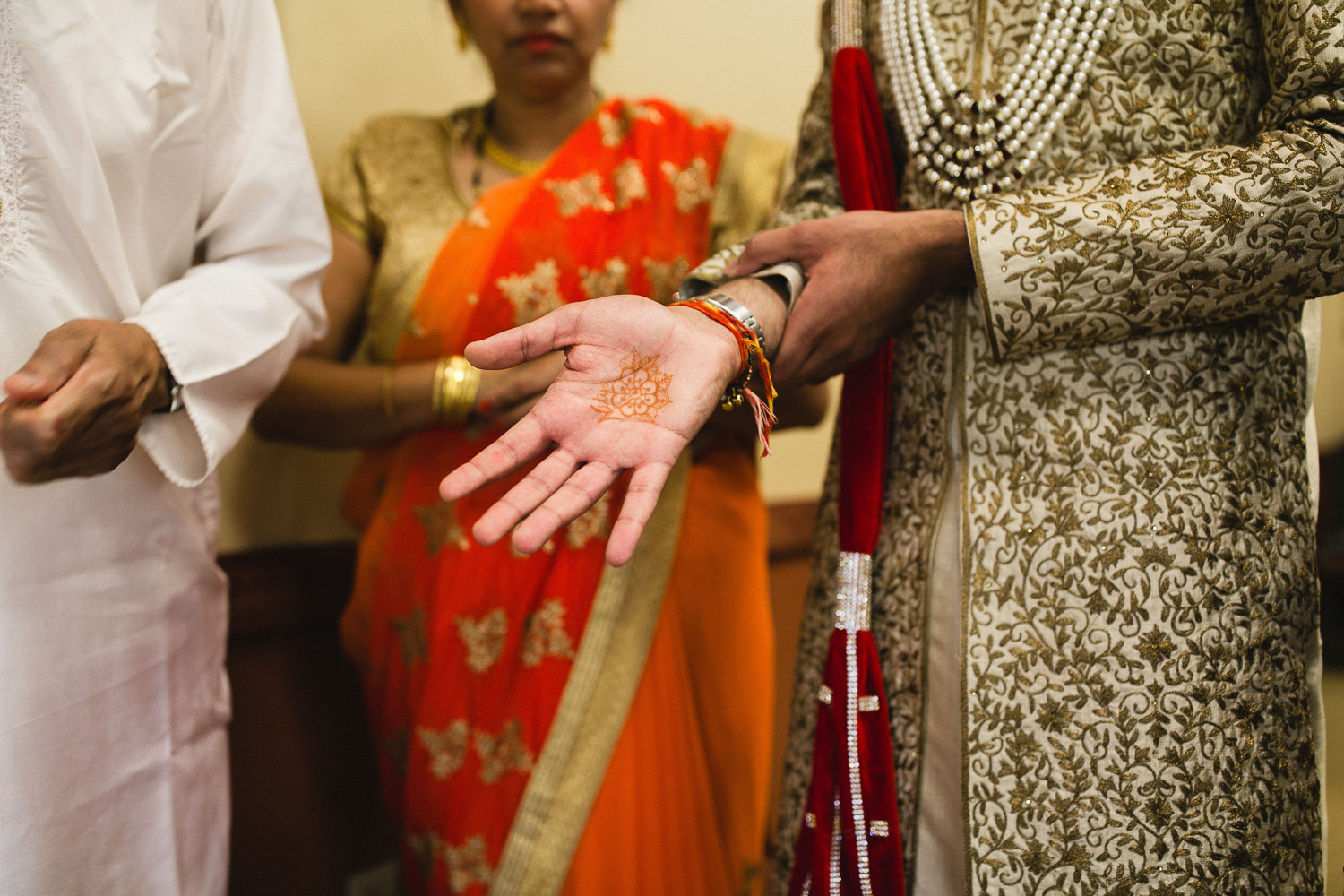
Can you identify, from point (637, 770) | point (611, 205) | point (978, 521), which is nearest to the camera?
point (978, 521)

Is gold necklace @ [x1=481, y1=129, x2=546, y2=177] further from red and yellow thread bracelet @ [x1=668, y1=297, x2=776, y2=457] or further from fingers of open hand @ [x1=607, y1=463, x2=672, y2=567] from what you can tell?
fingers of open hand @ [x1=607, y1=463, x2=672, y2=567]

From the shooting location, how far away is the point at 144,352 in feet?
2.10

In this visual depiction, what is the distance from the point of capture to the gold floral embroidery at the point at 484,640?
992mm

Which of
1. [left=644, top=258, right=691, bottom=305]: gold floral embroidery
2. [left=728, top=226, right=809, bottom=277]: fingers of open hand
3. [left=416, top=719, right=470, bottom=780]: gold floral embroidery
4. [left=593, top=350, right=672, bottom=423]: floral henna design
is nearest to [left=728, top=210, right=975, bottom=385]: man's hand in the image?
[left=728, top=226, right=809, bottom=277]: fingers of open hand

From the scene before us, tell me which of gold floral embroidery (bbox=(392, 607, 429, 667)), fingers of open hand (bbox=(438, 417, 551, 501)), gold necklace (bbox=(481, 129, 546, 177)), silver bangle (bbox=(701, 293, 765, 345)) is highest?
gold necklace (bbox=(481, 129, 546, 177))

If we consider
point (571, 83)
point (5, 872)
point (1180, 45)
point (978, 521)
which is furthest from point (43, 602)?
point (1180, 45)

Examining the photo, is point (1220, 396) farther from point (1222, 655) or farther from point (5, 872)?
point (5, 872)

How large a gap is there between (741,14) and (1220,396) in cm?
135

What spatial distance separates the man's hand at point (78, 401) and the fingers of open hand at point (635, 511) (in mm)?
351

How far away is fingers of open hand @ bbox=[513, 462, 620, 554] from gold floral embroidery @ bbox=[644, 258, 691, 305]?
528 mm

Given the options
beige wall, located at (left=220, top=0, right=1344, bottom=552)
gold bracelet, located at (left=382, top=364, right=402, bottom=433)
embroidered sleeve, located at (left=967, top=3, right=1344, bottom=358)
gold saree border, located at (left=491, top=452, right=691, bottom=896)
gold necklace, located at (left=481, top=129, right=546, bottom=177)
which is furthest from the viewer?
beige wall, located at (left=220, top=0, right=1344, bottom=552)

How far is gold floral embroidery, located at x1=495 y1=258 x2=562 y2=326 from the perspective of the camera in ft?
3.40

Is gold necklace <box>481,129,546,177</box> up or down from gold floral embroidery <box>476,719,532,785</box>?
up

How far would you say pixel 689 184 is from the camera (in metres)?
1.09
